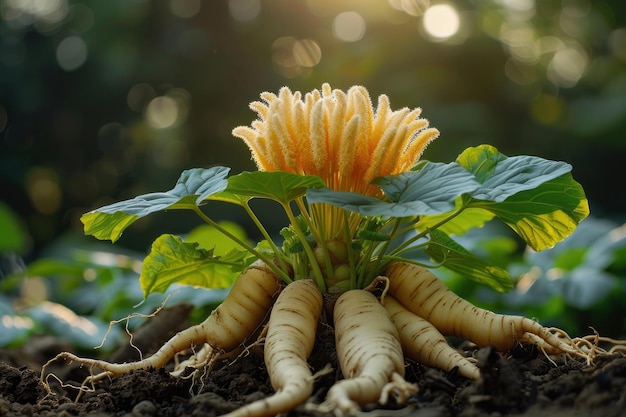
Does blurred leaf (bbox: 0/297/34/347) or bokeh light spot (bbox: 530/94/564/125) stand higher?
bokeh light spot (bbox: 530/94/564/125)

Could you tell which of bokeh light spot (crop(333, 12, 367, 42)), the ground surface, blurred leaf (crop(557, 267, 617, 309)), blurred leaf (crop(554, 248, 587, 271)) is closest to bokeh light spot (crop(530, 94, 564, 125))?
bokeh light spot (crop(333, 12, 367, 42))

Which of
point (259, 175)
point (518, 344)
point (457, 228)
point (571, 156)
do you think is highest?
point (259, 175)

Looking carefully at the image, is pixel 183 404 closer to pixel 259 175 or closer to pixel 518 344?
pixel 259 175

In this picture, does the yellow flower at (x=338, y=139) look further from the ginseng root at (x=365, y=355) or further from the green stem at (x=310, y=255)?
the ginseng root at (x=365, y=355)

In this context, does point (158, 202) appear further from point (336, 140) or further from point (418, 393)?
point (418, 393)

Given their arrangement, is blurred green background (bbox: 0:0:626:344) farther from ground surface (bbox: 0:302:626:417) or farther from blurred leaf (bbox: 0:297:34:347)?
ground surface (bbox: 0:302:626:417)

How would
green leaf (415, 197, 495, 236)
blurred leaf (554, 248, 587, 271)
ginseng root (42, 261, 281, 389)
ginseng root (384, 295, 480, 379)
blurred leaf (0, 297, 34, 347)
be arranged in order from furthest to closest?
blurred leaf (554, 248, 587, 271)
blurred leaf (0, 297, 34, 347)
green leaf (415, 197, 495, 236)
ginseng root (42, 261, 281, 389)
ginseng root (384, 295, 480, 379)

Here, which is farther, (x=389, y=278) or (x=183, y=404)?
(x=389, y=278)

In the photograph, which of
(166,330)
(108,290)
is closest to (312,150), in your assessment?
(166,330)
